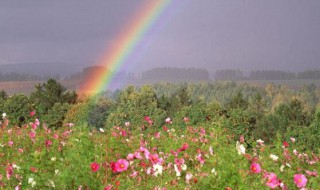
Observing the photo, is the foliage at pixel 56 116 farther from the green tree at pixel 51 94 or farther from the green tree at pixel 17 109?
the green tree at pixel 51 94

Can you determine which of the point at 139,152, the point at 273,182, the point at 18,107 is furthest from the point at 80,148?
the point at 18,107

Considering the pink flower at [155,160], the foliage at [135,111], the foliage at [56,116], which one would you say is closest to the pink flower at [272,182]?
the pink flower at [155,160]

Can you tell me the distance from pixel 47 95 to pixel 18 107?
10262 millimetres

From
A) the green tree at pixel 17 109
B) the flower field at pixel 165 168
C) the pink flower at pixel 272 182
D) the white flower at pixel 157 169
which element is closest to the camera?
the pink flower at pixel 272 182

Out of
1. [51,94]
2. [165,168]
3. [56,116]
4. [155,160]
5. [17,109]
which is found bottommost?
[56,116]

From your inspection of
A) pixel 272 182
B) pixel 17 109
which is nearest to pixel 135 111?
pixel 17 109

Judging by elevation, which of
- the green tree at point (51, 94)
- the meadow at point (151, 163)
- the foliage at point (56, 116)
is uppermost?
the meadow at point (151, 163)

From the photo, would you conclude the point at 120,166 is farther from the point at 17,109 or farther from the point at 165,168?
the point at 17,109

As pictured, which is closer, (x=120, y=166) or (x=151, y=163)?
(x=120, y=166)

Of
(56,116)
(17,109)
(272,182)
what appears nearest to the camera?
(272,182)

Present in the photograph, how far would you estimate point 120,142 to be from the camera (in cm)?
990

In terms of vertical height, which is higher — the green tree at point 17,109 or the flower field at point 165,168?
the flower field at point 165,168

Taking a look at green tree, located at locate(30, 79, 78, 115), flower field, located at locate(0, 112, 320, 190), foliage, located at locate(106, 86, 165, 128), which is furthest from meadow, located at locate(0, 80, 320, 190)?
green tree, located at locate(30, 79, 78, 115)

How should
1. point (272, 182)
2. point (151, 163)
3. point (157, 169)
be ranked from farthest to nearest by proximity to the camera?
1. point (151, 163)
2. point (157, 169)
3. point (272, 182)
